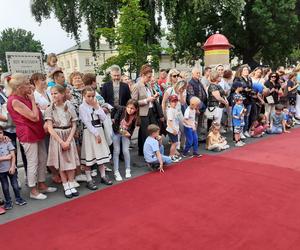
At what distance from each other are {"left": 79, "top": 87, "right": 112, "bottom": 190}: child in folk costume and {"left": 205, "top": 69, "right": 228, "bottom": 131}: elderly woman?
121 inches

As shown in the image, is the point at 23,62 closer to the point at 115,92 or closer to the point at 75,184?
the point at 115,92

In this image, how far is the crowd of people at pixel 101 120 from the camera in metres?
4.54

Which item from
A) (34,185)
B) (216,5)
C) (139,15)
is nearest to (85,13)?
(139,15)

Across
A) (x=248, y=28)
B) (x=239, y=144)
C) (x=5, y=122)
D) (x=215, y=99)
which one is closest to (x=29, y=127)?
(x=5, y=122)

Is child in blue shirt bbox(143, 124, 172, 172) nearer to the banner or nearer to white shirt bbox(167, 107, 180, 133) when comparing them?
white shirt bbox(167, 107, 180, 133)

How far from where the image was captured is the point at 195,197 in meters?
4.37

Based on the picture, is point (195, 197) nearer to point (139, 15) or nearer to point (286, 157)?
point (286, 157)

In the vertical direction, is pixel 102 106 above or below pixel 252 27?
below

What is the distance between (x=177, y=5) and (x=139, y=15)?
4.34m

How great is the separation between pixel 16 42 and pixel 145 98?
2748 inches

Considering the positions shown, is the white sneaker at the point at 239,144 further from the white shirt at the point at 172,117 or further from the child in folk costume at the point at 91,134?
the child in folk costume at the point at 91,134

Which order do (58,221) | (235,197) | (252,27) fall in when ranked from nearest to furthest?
1. (58,221)
2. (235,197)
3. (252,27)

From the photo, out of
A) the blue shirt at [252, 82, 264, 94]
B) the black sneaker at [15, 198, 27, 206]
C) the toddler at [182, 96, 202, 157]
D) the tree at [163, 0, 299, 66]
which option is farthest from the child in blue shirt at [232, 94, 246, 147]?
the tree at [163, 0, 299, 66]

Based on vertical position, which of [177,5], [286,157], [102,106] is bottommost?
[286,157]
